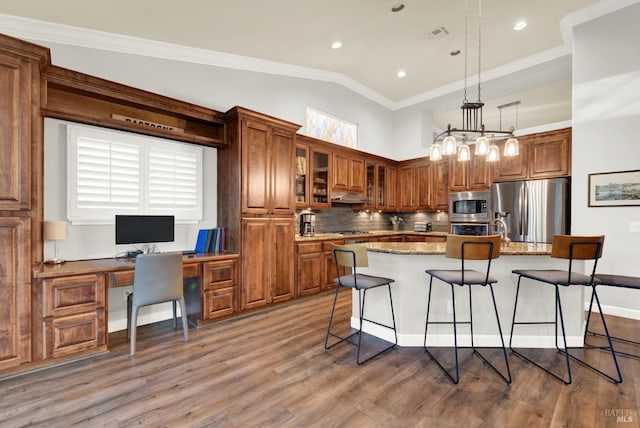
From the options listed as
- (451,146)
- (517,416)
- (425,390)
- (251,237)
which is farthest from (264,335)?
(451,146)

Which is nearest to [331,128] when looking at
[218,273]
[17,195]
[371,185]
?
[371,185]

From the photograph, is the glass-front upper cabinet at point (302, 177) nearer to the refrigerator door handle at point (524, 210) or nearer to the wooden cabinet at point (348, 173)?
the wooden cabinet at point (348, 173)

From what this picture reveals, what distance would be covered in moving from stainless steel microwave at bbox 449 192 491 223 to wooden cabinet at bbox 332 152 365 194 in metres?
1.82

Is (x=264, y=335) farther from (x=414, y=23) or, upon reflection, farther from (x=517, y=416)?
(x=414, y=23)

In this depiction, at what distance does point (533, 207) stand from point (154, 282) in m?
5.43

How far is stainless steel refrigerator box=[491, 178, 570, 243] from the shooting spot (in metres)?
4.50

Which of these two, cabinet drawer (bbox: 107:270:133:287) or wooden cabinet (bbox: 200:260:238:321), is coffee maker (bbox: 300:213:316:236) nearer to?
wooden cabinet (bbox: 200:260:238:321)

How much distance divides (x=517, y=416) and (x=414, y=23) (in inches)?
171

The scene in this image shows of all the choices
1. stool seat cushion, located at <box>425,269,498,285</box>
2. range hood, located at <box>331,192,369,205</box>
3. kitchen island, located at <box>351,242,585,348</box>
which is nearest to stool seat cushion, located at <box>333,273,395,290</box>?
kitchen island, located at <box>351,242,585,348</box>

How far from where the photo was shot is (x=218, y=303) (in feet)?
11.5

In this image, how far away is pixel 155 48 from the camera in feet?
11.6

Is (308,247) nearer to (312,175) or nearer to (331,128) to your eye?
(312,175)

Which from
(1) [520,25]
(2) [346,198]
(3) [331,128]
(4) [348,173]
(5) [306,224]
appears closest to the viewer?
(1) [520,25]

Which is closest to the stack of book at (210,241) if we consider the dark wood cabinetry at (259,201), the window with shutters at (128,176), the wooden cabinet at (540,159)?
the dark wood cabinetry at (259,201)
